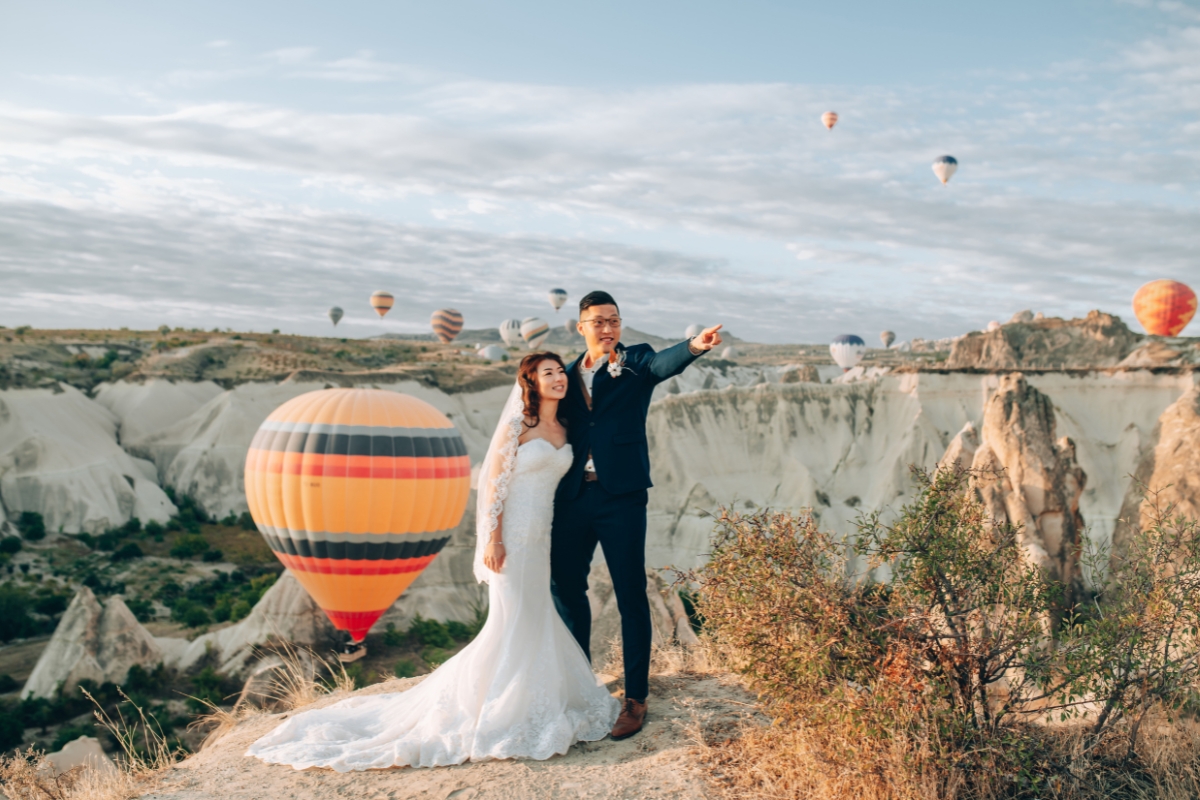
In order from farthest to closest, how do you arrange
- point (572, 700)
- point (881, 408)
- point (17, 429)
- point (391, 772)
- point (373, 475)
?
1. point (881, 408)
2. point (17, 429)
3. point (373, 475)
4. point (572, 700)
5. point (391, 772)

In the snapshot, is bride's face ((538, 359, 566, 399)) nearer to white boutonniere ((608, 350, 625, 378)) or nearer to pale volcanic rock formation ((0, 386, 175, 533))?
white boutonniere ((608, 350, 625, 378))

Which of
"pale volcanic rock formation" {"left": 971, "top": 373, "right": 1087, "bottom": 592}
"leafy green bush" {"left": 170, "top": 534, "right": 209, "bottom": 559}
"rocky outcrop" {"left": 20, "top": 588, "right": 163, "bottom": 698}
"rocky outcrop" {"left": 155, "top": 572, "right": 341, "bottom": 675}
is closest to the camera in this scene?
"pale volcanic rock formation" {"left": 971, "top": 373, "right": 1087, "bottom": 592}

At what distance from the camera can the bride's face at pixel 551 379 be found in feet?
16.5

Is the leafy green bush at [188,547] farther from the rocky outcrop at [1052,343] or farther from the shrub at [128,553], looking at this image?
the rocky outcrop at [1052,343]

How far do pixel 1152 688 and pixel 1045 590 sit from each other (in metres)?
0.68

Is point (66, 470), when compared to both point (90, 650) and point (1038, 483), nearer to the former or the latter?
point (90, 650)

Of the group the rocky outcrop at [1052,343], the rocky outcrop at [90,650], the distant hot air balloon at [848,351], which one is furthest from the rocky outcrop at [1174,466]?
the distant hot air balloon at [848,351]

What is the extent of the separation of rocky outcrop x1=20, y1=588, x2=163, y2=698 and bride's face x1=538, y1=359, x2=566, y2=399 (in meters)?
18.2

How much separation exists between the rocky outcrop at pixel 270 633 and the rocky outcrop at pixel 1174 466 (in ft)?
52.2

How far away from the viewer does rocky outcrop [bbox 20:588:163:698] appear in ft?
61.7

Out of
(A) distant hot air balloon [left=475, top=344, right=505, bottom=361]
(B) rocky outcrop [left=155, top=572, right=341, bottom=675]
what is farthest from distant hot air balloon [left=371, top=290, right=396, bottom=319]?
(B) rocky outcrop [left=155, top=572, right=341, bottom=675]

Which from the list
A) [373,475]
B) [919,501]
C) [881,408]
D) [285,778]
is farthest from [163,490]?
[919,501]

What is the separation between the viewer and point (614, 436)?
4.91 meters

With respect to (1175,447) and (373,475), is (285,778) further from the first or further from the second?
(1175,447)
